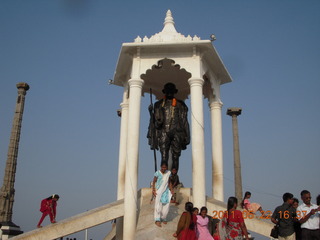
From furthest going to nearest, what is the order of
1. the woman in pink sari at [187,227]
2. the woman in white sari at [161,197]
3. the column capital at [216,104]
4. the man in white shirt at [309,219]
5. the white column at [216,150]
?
A: the column capital at [216,104]
the white column at [216,150]
the woman in white sari at [161,197]
the woman in pink sari at [187,227]
the man in white shirt at [309,219]

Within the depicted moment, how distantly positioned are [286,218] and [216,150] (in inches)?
285

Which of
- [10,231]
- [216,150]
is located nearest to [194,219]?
[216,150]

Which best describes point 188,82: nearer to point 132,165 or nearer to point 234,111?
point 132,165

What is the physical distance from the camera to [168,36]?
47.1 ft

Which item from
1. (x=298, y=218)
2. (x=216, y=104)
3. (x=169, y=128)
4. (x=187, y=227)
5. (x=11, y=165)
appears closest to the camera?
(x=298, y=218)

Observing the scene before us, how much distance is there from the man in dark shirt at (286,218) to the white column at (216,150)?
662 cm

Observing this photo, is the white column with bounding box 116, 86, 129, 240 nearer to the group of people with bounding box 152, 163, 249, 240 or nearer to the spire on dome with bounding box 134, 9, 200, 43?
the spire on dome with bounding box 134, 9, 200, 43

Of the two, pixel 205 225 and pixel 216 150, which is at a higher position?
pixel 216 150

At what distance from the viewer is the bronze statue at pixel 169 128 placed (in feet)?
48.5

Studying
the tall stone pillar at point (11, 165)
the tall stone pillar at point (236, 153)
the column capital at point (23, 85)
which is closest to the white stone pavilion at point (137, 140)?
the tall stone pillar at point (11, 165)

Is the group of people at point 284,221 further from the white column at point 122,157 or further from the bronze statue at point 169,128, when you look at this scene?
the bronze statue at point 169,128

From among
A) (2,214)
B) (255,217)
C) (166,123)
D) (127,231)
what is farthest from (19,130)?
(255,217)

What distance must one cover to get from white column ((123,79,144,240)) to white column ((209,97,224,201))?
3.64 metres

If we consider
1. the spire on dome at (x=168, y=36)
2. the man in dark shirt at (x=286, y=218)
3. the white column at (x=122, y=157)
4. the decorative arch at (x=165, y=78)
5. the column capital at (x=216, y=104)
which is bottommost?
the man in dark shirt at (x=286, y=218)
